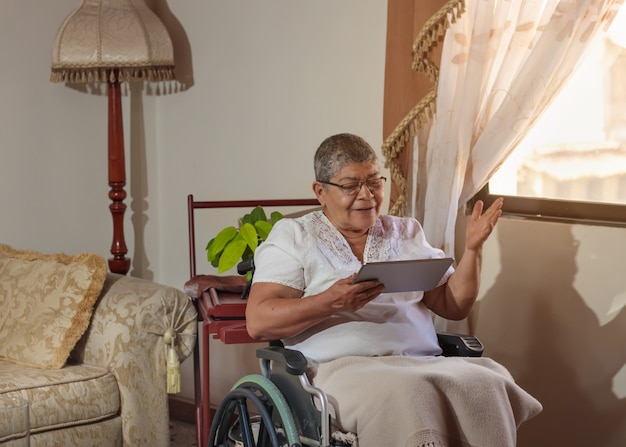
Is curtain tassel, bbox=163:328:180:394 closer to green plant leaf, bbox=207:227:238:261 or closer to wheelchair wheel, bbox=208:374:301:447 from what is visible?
green plant leaf, bbox=207:227:238:261

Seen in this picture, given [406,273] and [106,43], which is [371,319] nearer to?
[406,273]

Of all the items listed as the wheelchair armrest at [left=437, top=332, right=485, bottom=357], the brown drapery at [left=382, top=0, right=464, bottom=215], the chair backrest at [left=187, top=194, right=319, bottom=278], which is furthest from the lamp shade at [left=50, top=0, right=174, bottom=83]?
the wheelchair armrest at [left=437, top=332, right=485, bottom=357]

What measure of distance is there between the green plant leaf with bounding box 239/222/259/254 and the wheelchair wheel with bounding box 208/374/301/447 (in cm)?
59

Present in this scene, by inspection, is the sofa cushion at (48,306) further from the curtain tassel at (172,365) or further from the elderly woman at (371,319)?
the elderly woman at (371,319)

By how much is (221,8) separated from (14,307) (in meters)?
1.47

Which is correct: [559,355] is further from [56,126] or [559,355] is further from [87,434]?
[56,126]

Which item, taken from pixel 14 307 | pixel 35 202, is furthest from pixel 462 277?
pixel 35 202

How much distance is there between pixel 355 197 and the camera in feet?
7.57

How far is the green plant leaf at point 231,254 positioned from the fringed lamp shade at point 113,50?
1.06 m

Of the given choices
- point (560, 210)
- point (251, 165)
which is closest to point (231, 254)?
point (251, 165)

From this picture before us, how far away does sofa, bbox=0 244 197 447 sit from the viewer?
2.81m

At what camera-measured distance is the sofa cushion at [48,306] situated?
290 centimetres

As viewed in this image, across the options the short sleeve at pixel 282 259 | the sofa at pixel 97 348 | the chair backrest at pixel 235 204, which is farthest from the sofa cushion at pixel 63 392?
the short sleeve at pixel 282 259

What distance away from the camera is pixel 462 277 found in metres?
2.34
